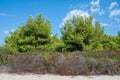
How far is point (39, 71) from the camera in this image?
13188 millimetres

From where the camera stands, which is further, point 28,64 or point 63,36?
point 63,36

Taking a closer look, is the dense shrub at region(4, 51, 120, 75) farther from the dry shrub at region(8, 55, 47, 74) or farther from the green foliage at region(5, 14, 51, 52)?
the green foliage at region(5, 14, 51, 52)

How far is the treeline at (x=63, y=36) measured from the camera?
88.2 ft

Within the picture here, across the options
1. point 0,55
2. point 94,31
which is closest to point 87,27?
point 94,31

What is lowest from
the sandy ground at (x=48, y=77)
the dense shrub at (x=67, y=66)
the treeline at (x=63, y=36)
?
the sandy ground at (x=48, y=77)

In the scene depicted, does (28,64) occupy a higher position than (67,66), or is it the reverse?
(28,64)

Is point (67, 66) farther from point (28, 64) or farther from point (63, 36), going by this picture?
point (63, 36)

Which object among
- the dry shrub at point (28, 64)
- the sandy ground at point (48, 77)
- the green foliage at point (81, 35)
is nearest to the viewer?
the sandy ground at point (48, 77)

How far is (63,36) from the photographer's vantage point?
27.9 meters

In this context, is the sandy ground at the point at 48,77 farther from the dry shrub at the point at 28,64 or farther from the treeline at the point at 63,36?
the treeline at the point at 63,36

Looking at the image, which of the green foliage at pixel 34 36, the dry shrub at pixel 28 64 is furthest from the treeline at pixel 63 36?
the dry shrub at pixel 28 64

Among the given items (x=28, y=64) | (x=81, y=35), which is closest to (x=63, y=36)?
(x=81, y=35)

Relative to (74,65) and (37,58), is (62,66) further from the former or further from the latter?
(37,58)

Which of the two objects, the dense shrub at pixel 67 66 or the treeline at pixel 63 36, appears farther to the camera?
the treeline at pixel 63 36
